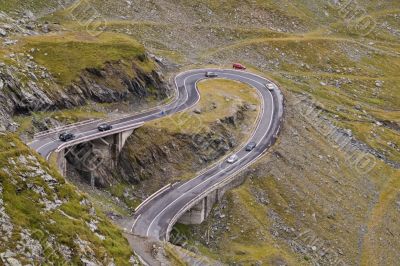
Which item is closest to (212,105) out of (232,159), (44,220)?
(232,159)

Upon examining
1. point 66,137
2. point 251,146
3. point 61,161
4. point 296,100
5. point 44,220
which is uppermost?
point 44,220

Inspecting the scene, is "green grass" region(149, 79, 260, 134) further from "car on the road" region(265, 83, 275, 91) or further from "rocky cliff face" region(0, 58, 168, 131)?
"rocky cliff face" region(0, 58, 168, 131)

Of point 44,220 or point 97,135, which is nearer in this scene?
point 44,220

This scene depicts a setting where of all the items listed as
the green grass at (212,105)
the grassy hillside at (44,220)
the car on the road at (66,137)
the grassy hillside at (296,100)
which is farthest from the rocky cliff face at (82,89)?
the grassy hillside at (44,220)

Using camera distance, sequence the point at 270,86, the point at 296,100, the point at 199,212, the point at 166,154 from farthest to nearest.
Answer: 1. the point at 296,100
2. the point at 270,86
3. the point at 166,154
4. the point at 199,212

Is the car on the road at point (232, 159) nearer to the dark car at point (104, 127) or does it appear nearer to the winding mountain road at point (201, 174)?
the winding mountain road at point (201, 174)

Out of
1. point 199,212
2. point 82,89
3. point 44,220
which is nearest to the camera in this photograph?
point 44,220

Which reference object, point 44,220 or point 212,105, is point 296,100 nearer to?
point 212,105

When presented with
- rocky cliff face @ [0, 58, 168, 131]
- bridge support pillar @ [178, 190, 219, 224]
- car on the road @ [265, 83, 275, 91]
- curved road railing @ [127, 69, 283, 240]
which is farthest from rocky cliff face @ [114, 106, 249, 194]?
car on the road @ [265, 83, 275, 91]
